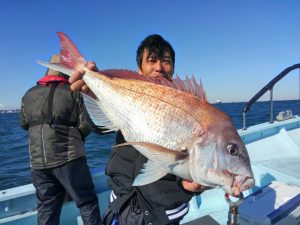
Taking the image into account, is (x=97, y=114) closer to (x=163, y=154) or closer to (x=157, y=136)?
(x=157, y=136)

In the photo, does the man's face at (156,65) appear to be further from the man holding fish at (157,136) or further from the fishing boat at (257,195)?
the fishing boat at (257,195)

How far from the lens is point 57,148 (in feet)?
10.5

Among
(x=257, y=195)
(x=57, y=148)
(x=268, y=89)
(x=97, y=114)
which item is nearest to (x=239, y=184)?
(x=97, y=114)

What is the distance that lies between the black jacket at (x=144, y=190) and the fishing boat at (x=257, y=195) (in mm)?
526

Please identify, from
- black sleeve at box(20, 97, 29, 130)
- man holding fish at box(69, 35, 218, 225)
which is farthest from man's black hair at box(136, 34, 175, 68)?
black sleeve at box(20, 97, 29, 130)

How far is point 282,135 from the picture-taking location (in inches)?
224

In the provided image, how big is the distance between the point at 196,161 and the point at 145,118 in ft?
1.39

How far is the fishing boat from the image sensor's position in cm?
247

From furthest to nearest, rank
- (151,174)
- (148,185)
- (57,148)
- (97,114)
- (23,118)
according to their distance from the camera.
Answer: (23,118) < (57,148) < (97,114) < (148,185) < (151,174)

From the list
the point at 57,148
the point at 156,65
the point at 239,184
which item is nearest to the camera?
the point at 239,184

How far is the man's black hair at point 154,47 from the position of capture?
212 centimetres

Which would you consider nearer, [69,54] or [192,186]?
[192,186]

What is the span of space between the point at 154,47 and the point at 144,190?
1.13 meters

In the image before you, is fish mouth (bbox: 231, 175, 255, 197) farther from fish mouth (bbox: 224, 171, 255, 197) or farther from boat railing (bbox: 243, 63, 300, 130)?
boat railing (bbox: 243, 63, 300, 130)
